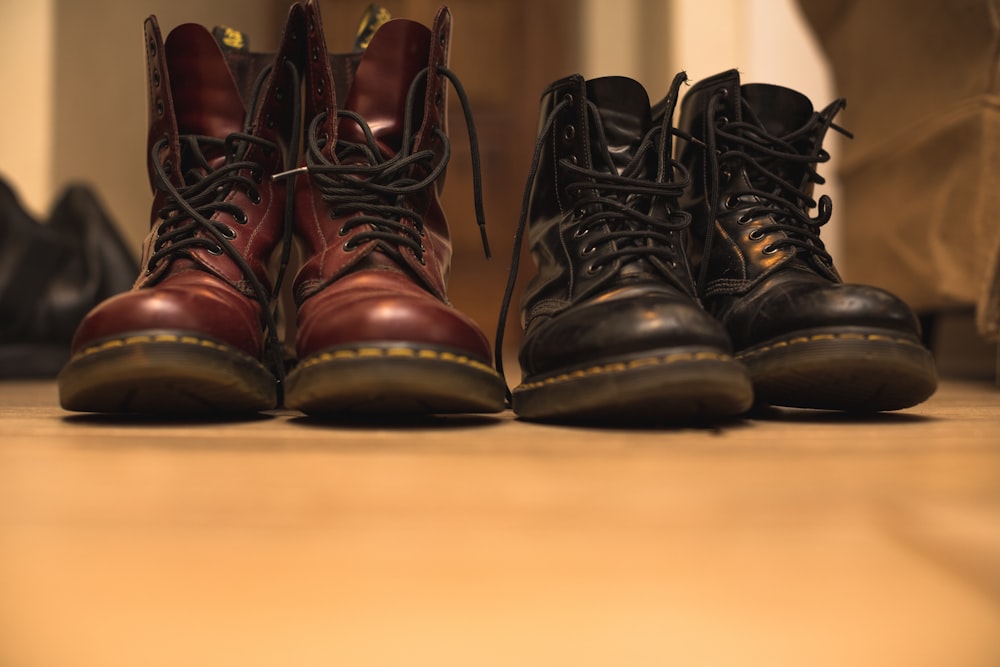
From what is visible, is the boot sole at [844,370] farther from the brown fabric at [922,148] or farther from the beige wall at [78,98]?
the beige wall at [78,98]

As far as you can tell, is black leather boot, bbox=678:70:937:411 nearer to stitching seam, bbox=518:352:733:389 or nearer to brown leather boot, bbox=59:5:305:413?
stitching seam, bbox=518:352:733:389

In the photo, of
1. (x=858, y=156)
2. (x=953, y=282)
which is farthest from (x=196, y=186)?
(x=858, y=156)

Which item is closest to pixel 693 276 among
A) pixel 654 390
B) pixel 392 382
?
pixel 654 390

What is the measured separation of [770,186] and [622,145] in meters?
0.20

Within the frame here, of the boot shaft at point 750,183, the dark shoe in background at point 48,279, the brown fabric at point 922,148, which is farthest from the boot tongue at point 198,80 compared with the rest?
the brown fabric at point 922,148

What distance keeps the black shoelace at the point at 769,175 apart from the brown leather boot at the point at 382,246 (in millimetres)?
289

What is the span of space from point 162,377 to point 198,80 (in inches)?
14.6

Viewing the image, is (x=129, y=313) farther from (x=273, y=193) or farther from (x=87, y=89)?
(x=87, y=89)

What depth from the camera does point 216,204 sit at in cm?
81

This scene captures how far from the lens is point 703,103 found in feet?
2.92

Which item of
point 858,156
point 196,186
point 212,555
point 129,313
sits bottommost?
point 212,555

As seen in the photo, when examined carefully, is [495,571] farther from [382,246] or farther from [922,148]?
[922,148]

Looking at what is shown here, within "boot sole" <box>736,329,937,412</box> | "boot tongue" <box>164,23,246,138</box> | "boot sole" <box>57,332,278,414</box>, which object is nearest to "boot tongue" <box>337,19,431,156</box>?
"boot tongue" <box>164,23,246,138</box>

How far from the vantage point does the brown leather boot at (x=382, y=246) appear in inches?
25.2
